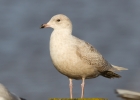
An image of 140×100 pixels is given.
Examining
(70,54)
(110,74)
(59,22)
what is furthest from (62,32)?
(110,74)

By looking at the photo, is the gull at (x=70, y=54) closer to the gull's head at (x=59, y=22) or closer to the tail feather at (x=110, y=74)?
the gull's head at (x=59, y=22)

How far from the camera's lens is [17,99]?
4473 mm

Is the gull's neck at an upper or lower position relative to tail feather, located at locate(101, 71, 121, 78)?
upper

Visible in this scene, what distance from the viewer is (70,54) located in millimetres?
5227

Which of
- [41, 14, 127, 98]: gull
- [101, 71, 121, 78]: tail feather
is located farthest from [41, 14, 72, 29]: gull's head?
[101, 71, 121, 78]: tail feather

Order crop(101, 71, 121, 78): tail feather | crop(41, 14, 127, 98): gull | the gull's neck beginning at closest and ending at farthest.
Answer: crop(41, 14, 127, 98): gull → the gull's neck → crop(101, 71, 121, 78): tail feather

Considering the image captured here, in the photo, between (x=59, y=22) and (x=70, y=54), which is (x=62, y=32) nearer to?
(x=59, y=22)

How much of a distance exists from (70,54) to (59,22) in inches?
18.8

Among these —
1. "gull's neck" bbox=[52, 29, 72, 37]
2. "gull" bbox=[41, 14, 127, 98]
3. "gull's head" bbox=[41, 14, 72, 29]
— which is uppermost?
"gull's head" bbox=[41, 14, 72, 29]

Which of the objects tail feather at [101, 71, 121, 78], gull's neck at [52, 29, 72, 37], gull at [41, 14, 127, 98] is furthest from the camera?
tail feather at [101, 71, 121, 78]

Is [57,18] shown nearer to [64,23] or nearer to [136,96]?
[64,23]

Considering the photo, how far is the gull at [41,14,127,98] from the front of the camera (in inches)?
204

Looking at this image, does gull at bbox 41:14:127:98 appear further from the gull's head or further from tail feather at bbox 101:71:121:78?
tail feather at bbox 101:71:121:78

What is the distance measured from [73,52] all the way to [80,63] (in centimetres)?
19
